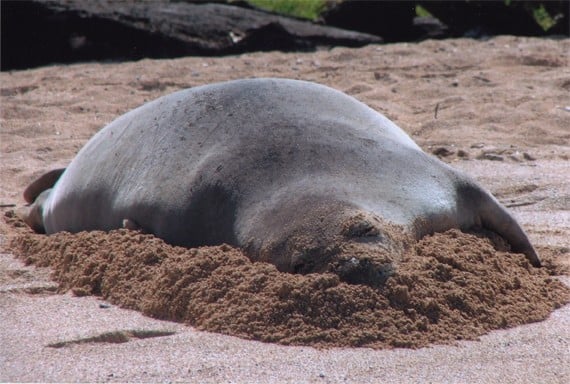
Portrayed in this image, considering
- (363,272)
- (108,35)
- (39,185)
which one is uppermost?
(363,272)

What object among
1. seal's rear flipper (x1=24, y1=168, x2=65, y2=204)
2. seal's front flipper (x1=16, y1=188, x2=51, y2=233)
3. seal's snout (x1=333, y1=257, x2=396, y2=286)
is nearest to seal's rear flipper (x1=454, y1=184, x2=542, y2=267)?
seal's snout (x1=333, y1=257, x2=396, y2=286)

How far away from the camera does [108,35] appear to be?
27.7 feet

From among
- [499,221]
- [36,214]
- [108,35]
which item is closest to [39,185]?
[36,214]

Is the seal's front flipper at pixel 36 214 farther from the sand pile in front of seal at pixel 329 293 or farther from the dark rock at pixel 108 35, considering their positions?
the dark rock at pixel 108 35

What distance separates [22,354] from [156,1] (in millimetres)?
6877

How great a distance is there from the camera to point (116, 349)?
258cm

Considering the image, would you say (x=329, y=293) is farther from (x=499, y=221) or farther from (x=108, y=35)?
(x=108, y=35)

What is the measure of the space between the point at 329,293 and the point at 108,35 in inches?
242

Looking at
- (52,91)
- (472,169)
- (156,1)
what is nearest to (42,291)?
(472,169)

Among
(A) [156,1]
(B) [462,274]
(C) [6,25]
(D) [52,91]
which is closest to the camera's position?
(B) [462,274]

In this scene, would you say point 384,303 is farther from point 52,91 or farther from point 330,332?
point 52,91

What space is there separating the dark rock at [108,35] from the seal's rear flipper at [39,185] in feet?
12.9

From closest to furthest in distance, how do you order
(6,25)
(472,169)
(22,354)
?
1. (22,354)
2. (472,169)
3. (6,25)

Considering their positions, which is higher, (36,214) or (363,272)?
(363,272)
